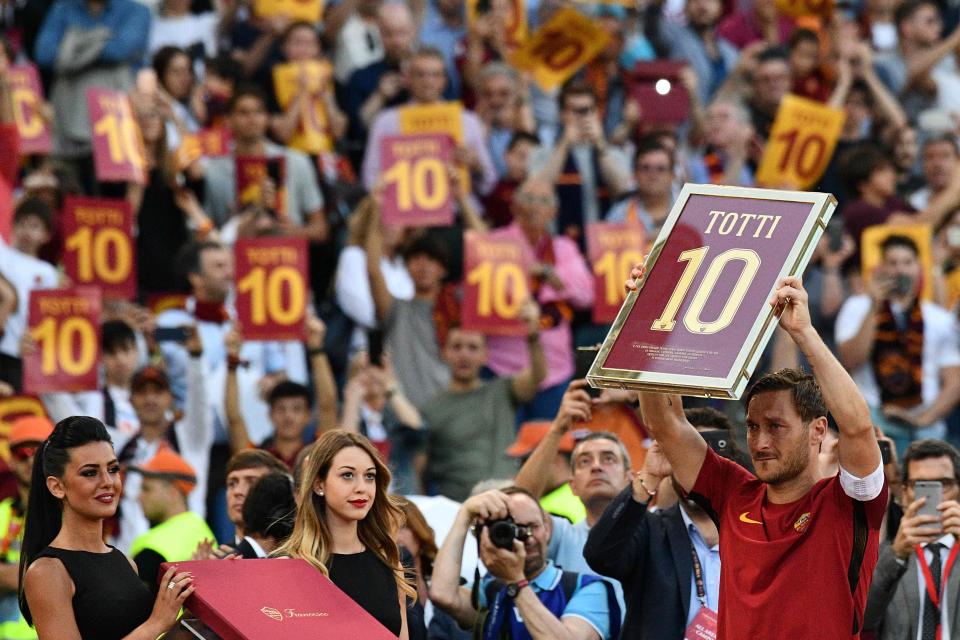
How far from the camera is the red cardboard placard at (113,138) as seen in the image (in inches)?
480

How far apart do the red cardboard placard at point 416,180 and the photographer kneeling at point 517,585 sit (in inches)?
200

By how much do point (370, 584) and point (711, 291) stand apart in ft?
5.19

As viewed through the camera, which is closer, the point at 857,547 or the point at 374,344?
the point at 857,547

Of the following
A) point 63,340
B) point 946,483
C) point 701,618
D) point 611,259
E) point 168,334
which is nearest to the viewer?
point 701,618

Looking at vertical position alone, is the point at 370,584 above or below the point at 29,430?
below

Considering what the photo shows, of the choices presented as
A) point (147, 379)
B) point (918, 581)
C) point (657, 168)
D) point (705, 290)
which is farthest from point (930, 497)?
point (657, 168)

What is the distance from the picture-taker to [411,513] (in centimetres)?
827

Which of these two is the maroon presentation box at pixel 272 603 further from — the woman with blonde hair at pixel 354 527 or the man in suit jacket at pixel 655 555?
the man in suit jacket at pixel 655 555

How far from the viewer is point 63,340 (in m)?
10.7

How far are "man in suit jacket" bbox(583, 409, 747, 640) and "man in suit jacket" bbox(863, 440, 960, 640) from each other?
755 mm

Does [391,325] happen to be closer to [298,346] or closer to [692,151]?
[298,346]

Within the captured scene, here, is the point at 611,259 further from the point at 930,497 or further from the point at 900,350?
the point at 930,497

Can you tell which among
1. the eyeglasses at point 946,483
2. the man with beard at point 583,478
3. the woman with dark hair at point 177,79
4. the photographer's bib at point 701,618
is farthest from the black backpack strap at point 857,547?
the woman with dark hair at point 177,79

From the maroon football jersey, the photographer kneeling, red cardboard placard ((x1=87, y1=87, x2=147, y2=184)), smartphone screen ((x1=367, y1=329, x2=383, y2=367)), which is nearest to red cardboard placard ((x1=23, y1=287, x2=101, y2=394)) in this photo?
red cardboard placard ((x1=87, y1=87, x2=147, y2=184))
